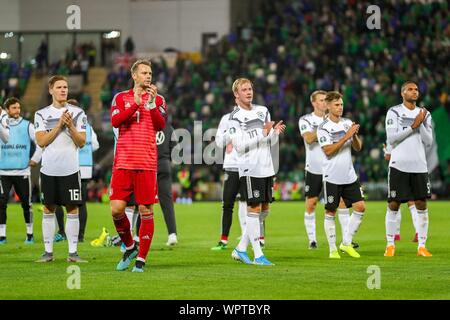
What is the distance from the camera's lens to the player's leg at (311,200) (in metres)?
17.2

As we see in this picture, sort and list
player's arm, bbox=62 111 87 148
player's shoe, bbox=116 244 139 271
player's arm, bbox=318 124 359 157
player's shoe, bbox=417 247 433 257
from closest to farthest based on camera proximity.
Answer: player's shoe, bbox=116 244 139 271 → player's arm, bbox=62 111 87 148 → player's arm, bbox=318 124 359 157 → player's shoe, bbox=417 247 433 257

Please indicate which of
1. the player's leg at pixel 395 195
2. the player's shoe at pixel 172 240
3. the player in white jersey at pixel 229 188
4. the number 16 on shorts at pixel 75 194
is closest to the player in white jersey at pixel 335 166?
the player's leg at pixel 395 195

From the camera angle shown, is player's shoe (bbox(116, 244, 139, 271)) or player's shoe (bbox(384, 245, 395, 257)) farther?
player's shoe (bbox(384, 245, 395, 257))

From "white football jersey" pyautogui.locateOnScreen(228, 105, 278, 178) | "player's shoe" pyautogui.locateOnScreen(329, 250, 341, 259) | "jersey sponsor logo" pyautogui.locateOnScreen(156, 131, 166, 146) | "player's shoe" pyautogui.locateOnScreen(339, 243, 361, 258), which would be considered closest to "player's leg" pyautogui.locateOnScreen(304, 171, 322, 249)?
"player's shoe" pyautogui.locateOnScreen(339, 243, 361, 258)

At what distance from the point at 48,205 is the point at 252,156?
2846mm

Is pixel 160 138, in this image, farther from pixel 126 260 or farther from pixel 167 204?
pixel 126 260

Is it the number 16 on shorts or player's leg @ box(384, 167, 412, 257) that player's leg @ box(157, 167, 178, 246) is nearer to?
the number 16 on shorts

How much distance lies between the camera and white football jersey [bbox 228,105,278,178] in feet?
46.5

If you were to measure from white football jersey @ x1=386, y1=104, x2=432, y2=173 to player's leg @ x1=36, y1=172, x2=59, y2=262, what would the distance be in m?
5.01

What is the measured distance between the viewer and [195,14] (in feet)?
146

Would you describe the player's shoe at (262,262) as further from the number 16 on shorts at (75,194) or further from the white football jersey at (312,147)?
the white football jersey at (312,147)

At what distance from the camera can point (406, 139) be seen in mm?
16000
